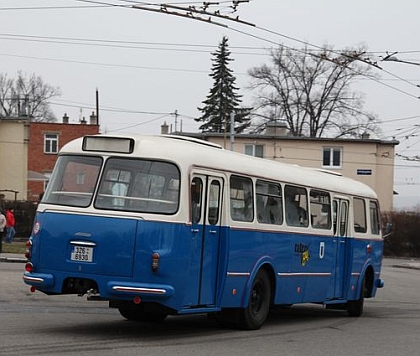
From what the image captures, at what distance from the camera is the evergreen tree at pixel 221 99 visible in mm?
77938

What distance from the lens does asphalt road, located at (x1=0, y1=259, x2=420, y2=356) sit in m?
10.5

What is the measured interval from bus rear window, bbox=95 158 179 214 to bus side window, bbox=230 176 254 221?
139 cm

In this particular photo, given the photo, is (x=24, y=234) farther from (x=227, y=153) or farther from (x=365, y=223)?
(x=227, y=153)

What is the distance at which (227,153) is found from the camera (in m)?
12.5

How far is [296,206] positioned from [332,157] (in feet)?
161

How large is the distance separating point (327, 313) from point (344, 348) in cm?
598

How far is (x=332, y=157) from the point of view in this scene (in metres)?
62.7

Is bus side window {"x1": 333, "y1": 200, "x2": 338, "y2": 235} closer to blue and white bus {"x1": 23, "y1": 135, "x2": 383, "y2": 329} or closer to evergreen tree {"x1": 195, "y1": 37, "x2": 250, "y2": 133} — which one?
blue and white bus {"x1": 23, "y1": 135, "x2": 383, "y2": 329}

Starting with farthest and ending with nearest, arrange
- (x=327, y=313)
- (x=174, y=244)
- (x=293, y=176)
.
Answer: (x=327, y=313)
(x=293, y=176)
(x=174, y=244)

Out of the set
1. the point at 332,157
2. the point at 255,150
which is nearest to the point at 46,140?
the point at 255,150

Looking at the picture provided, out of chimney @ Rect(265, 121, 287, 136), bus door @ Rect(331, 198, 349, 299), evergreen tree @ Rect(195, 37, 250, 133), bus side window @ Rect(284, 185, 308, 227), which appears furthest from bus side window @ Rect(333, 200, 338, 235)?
evergreen tree @ Rect(195, 37, 250, 133)

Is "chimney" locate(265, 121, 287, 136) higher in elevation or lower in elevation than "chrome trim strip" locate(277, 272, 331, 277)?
higher

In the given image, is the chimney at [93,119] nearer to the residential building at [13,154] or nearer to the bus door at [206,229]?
the residential building at [13,154]

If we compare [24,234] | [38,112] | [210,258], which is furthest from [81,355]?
[38,112]
